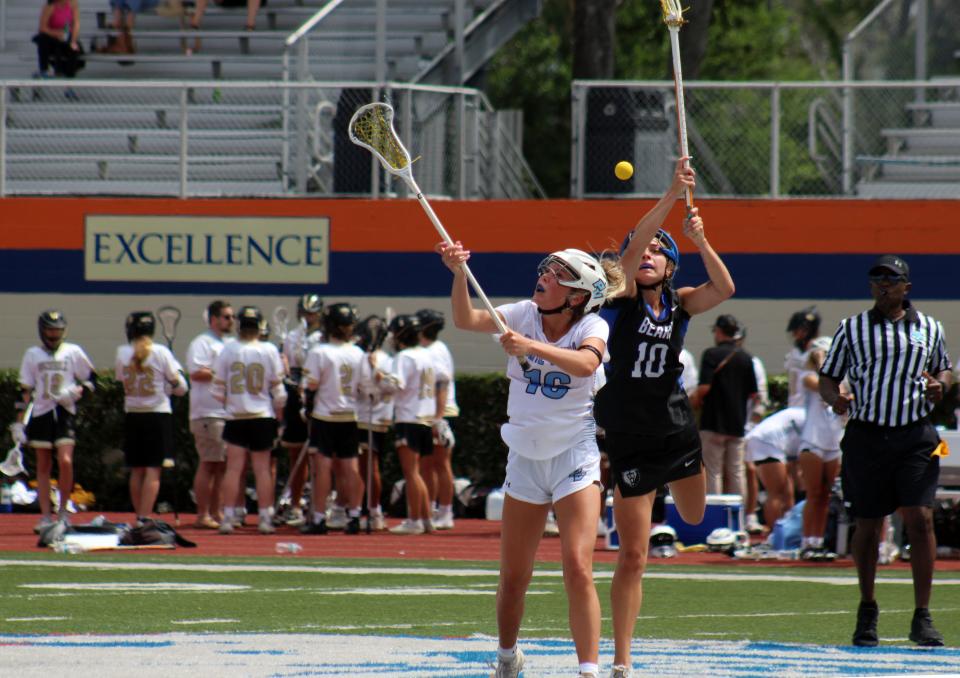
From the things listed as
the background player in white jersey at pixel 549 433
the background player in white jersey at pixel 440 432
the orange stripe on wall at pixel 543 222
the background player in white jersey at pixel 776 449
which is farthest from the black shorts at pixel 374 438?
the background player in white jersey at pixel 549 433

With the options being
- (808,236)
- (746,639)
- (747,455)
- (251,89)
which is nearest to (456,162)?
(251,89)

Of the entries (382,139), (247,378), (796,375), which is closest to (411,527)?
(247,378)

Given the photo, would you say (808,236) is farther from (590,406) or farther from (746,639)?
(590,406)

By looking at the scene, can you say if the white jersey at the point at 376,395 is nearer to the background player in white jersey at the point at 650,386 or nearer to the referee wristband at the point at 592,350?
→ the background player in white jersey at the point at 650,386

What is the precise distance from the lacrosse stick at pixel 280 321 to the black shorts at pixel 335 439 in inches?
105

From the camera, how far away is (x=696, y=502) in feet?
25.1

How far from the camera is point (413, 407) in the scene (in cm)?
1559

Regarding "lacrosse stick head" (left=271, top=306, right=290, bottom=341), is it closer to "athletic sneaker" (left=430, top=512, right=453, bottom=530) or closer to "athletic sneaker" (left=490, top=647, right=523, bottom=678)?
"athletic sneaker" (left=430, top=512, right=453, bottom=530)

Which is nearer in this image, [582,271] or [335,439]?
[582,271]

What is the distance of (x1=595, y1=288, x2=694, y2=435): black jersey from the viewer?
7512 millimetres

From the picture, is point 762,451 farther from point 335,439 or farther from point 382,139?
point 382,139

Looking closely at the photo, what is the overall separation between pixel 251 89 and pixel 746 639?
37.7ft

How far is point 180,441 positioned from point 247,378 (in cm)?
301

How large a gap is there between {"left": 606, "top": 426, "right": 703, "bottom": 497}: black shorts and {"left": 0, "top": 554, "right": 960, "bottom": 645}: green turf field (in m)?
1.58
